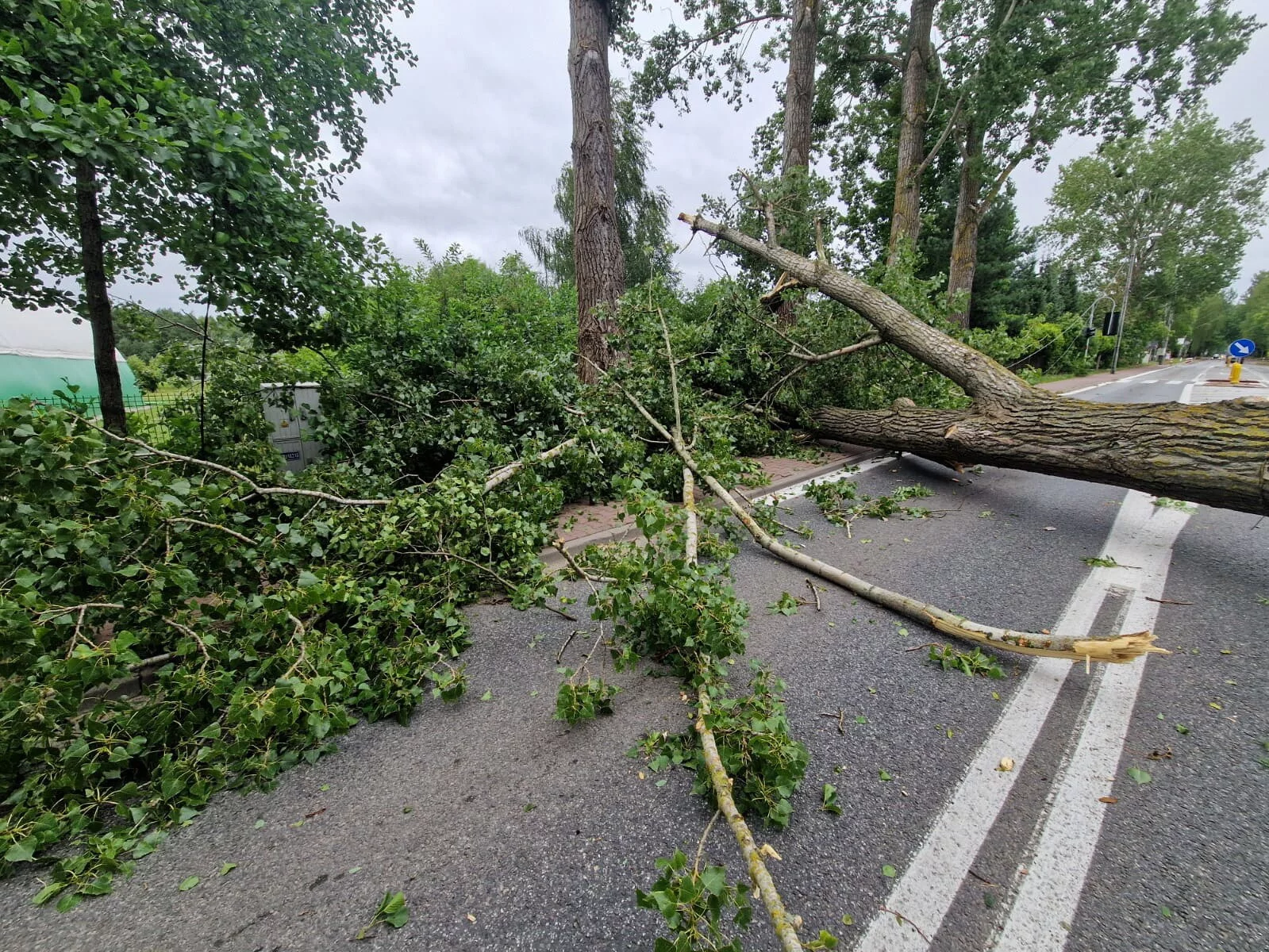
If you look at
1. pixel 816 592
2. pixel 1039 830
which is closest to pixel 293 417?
pixel 816 592

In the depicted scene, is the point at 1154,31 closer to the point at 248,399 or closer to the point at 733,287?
the point at 733,287

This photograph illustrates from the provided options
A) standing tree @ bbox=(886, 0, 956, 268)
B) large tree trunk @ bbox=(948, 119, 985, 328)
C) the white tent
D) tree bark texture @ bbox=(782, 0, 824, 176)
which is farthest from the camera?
large tree trunk @ bbox=(948, 119, 985, 328)

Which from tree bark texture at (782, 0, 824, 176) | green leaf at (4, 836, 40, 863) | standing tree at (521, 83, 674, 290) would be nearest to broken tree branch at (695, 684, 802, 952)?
green leaf at (4, 836, 40, 863)

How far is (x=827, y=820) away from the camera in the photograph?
5.04 feet

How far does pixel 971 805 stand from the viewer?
159 cm

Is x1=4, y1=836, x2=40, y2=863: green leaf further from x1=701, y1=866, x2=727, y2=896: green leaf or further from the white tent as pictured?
the white tent

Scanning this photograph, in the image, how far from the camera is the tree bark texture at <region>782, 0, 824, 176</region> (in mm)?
9180

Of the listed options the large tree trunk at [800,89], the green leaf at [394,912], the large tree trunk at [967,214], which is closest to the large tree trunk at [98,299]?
the green leaf at [394,912]

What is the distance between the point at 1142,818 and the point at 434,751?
2.29m

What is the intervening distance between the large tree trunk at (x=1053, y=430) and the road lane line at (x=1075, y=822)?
3.56 ft

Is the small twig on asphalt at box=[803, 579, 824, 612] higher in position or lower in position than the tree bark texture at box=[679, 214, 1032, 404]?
lower

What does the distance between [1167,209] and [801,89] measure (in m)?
42.9

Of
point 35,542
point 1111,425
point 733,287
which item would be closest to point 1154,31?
point 733,287

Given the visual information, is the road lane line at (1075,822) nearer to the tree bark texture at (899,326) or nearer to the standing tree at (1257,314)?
the tree bark texture at (899,326)
